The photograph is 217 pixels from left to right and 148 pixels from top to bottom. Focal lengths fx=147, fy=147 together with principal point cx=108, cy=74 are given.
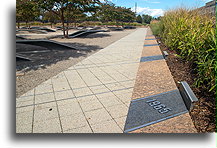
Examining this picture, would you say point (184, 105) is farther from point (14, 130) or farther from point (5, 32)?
point (5, 32)

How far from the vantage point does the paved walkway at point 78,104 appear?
7.61 ft

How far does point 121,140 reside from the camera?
2.15 metres

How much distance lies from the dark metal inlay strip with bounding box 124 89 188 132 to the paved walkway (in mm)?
132

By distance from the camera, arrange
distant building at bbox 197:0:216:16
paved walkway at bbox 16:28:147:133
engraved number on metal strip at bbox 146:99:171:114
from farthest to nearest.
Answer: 1. distant building at bbox 197:0:216:16
2. engraved number on metal strip at bbox 146:99:171:114
3. paved walkway at bbox 16:28:147:133

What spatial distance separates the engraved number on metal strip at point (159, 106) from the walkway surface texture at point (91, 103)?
158 mm

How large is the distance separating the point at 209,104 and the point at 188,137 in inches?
35.7

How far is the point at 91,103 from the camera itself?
2.93 m

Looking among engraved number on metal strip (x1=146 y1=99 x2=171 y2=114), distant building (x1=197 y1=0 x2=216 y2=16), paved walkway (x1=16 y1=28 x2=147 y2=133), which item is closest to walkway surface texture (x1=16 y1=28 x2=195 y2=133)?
paved walkway (x1=16 y1=28 x2=147 y2=133)

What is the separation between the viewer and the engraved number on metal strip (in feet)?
8.57

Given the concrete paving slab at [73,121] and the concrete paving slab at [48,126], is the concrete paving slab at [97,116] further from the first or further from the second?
the concrete paving slab at [48,126]

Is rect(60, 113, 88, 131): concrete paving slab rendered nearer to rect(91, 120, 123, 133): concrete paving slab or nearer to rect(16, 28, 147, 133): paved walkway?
rect(16, 28, 147, 133): paved walkway

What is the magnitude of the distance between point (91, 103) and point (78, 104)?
0.83ft

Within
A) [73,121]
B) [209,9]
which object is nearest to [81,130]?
[73,121]
